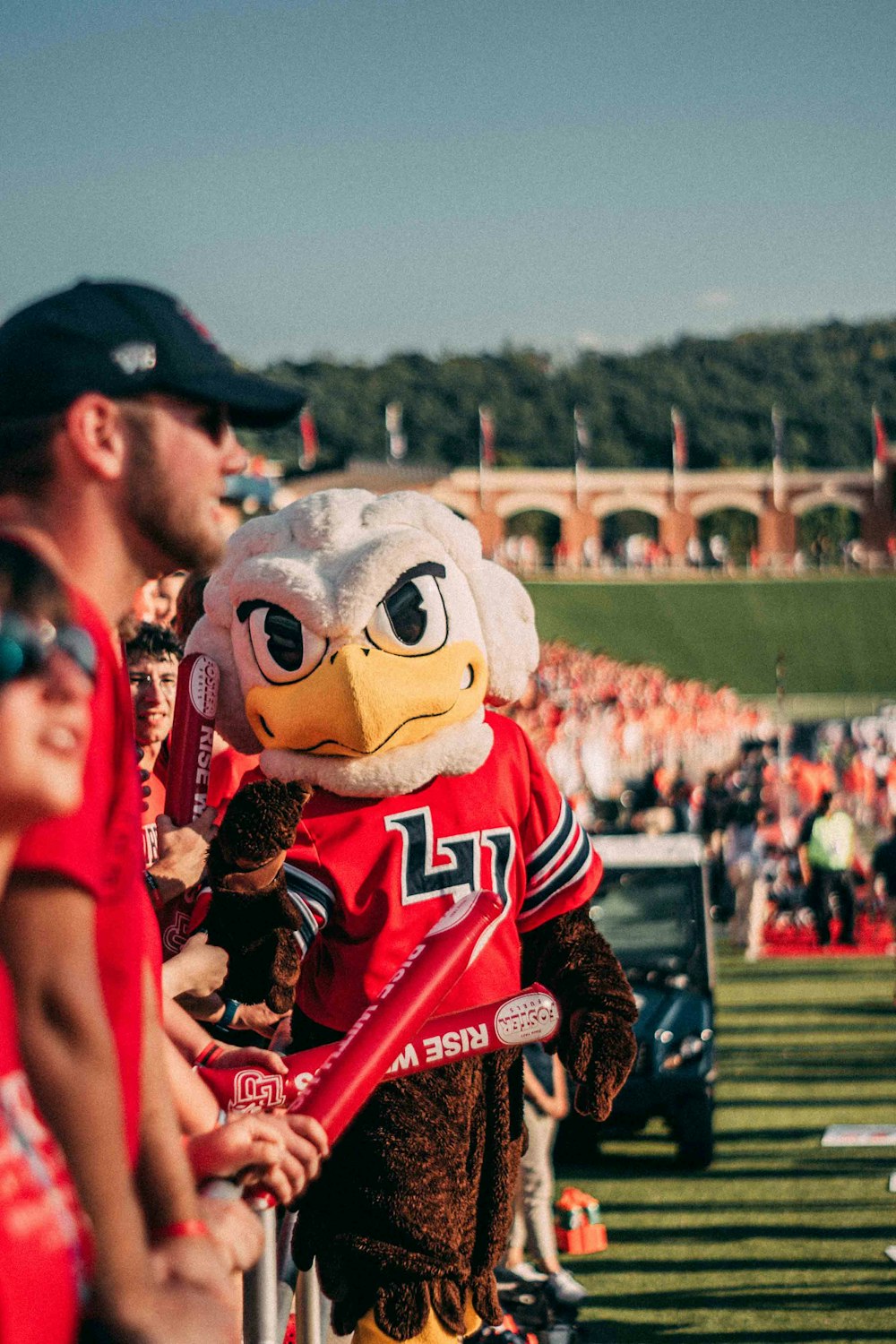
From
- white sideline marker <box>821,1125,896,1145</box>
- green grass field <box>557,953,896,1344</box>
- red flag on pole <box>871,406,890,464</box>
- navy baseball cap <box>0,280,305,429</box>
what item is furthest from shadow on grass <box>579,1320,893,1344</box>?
red flag on pole <box>871,406,890,464</box>

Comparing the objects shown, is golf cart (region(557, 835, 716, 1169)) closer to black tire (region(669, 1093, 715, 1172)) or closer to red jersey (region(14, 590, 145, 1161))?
black tire (region(669, 1093, 715, 1172))

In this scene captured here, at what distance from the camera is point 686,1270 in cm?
656

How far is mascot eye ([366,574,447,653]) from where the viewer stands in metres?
3.65

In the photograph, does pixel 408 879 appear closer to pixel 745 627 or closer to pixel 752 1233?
pixel 752 1233

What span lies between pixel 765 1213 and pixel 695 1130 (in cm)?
86

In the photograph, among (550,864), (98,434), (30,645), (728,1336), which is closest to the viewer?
(30,645)

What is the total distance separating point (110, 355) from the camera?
1904 millimetres

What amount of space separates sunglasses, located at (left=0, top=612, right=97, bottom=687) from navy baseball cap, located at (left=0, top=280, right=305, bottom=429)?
0.42 metres

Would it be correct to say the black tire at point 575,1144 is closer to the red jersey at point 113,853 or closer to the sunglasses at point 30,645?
the red jersey at point 113,853

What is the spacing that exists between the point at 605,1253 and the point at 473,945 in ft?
14.2

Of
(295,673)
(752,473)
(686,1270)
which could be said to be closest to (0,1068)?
(295,673)

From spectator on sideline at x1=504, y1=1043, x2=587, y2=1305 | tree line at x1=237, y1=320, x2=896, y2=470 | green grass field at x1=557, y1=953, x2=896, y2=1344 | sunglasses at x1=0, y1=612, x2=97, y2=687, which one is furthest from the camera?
tree line at x1=237, y1=320, x2=896, y2=470

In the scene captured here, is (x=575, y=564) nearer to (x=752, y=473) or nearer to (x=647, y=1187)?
(x=752, y=473)

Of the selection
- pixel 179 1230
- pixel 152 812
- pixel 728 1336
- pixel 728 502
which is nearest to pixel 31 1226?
pixel 179 1230
